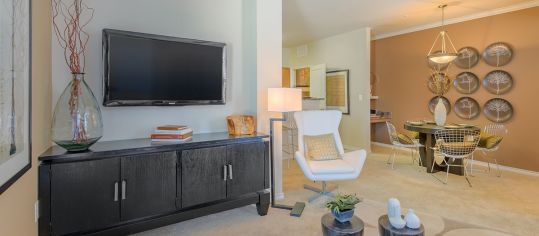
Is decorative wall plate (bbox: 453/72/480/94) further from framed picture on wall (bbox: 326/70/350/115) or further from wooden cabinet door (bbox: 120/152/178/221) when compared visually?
wooden cabinet door (bbox: 120/152/178/221)

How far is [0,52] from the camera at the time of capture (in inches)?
42.6

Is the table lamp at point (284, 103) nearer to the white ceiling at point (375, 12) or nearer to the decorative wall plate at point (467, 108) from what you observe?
the white ceiling at point (375, 12)

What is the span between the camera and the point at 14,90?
1.25 meters

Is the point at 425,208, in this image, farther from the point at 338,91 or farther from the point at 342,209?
the point at 338,91

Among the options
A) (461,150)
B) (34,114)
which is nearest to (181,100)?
(34,114)

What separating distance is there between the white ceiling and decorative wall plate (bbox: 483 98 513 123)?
1438 millimetres

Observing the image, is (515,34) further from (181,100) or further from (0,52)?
(0,52)

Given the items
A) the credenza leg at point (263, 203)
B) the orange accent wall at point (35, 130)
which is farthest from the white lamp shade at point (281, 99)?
the orange accent wall at point (35, 130)

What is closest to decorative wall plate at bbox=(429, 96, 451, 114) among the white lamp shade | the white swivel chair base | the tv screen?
the white swivel chair base

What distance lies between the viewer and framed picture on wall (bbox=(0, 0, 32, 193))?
1.11 m

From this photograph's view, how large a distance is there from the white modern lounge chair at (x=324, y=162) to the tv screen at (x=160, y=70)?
3.51 feet

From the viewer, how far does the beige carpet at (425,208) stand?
2451 mm

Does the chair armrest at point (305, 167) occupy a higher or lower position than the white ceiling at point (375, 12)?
lower

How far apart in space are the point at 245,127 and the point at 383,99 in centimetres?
460
